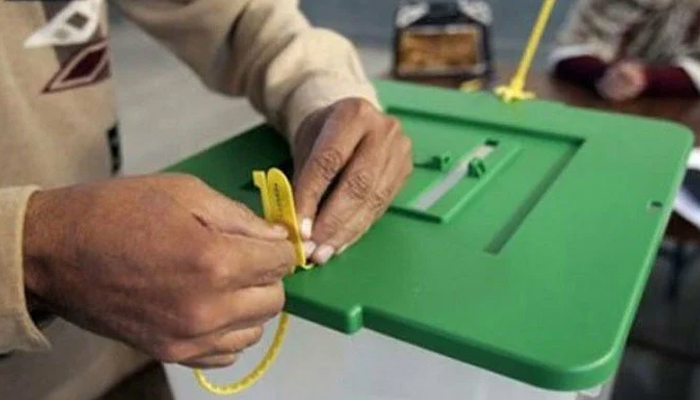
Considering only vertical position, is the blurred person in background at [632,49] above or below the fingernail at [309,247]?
below

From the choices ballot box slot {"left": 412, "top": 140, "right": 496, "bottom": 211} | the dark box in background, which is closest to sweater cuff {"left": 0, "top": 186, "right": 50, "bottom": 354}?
ballot box slot {"left": 412, "top": 140, "right": 496, "bottom": 211}

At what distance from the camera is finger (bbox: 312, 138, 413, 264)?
500mm

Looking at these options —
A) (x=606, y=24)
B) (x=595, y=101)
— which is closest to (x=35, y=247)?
(x=595, y=101)

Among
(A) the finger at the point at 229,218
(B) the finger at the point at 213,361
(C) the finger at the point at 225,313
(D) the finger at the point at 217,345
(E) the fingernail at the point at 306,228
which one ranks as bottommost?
(B) the finger at the point at 213,361

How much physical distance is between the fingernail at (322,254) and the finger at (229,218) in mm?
54

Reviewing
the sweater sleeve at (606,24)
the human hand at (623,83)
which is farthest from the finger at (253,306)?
the sweater sleeve at (606,24)

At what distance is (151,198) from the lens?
0.41 m

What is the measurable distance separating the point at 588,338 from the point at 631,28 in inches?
47.4

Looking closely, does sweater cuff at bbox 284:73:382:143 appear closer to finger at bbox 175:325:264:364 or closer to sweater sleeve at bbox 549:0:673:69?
Result: finger at bbox 175:325:264:364

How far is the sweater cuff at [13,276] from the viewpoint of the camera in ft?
1.34

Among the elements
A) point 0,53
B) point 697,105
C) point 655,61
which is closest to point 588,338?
point 0,53

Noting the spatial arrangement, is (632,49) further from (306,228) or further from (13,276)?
(13,276)

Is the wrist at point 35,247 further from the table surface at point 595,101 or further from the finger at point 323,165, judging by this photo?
the table surface at point 595,101

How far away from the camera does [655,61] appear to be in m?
1.46
